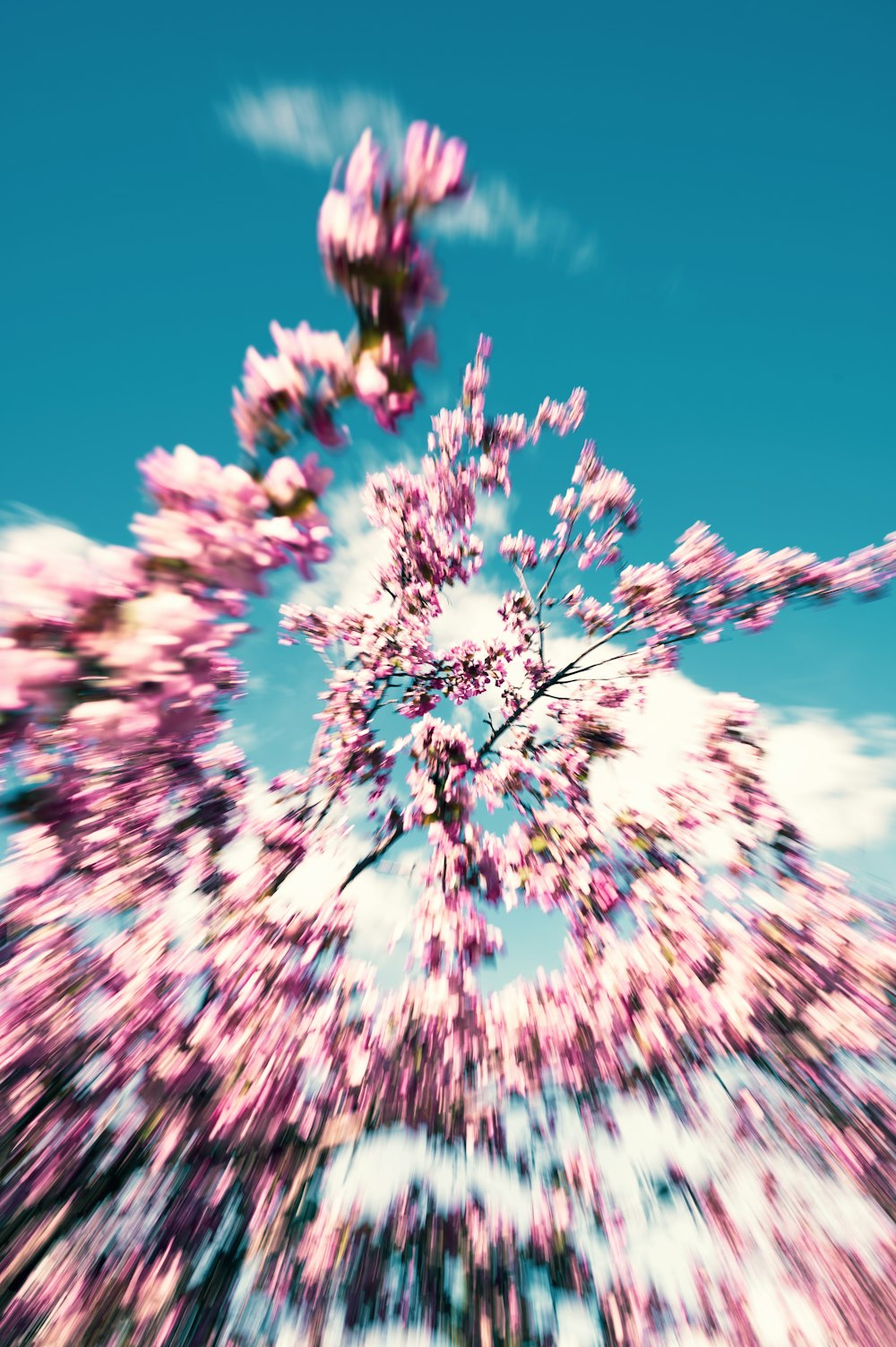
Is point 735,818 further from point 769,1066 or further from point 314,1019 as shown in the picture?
point 314,1019

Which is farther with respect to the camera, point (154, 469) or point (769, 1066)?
point (769, 1066)

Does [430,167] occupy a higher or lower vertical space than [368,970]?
higher

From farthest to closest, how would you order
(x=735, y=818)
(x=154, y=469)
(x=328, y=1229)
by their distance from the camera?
(x=328, y=1229), (x=735, y=818), (x=154, y=469)

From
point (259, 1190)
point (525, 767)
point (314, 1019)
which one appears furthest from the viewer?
point (525, 767)

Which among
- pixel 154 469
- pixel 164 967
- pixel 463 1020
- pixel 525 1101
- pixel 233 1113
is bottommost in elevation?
pixel 525 1101

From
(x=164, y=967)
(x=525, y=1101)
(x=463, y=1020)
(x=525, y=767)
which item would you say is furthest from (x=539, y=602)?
(x=525, y=1101)

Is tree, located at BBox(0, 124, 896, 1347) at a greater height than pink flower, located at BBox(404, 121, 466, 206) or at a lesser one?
lesser

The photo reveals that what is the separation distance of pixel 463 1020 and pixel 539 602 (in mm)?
5442

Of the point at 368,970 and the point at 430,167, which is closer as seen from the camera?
the point at 430,167

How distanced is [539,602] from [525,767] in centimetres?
238

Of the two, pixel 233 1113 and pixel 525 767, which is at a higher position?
pixel 525 767

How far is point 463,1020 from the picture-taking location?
6359 mm

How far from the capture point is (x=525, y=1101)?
6.90m

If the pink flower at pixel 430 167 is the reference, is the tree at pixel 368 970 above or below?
below
